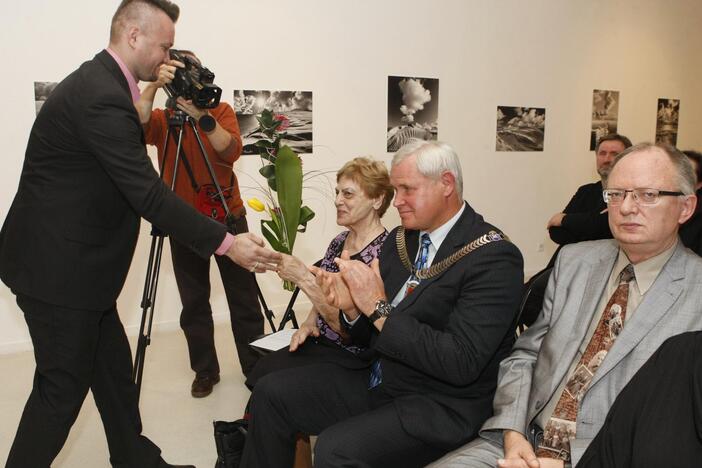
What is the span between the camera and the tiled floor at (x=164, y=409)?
282cm

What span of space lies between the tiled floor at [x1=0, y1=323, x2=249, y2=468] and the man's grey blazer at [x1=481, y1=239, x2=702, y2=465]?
1567mm

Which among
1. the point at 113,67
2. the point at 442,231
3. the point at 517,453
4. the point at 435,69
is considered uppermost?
the point at 435,69

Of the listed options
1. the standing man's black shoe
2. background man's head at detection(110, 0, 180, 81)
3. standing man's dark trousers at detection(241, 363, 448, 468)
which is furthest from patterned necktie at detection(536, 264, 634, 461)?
the standing man's black shoe

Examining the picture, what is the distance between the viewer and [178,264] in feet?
11.5

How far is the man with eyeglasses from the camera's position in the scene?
62.6 inches

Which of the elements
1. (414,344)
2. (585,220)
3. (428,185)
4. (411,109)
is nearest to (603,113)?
(411,109)

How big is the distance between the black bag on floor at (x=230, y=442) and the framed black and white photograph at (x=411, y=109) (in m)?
3.59

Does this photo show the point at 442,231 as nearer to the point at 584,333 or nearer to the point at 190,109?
the point at 584,333

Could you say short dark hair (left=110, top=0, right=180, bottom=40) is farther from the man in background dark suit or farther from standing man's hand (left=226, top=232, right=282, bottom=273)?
the man in background dark suit

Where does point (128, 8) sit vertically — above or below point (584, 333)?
above

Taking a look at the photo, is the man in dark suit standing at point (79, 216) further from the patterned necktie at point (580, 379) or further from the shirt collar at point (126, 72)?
the patterned necktie at point (580, 379)

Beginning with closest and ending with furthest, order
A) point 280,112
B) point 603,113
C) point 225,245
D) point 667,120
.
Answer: point 225,245 → point 280,112 → point 603,113 → point 667,120

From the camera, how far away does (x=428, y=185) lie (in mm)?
2031

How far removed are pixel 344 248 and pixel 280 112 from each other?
2.31m
